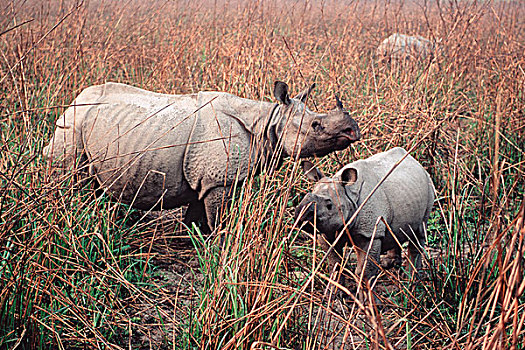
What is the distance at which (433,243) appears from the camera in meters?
4.07

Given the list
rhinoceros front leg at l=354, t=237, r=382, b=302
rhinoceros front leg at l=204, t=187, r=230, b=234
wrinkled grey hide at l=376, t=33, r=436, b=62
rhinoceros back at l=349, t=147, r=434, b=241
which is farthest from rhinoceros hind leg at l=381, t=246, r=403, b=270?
wrinkled grey hide at l=376, t=33, r=436, b=62

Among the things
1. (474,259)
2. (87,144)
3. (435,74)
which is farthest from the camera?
(435,74)

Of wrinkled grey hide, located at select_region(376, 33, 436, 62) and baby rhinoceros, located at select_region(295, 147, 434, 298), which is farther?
wrinkled grey hide, located at select_region(376, 33, 436, 62)

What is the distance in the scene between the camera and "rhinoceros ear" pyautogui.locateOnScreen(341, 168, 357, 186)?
2846 millimetres

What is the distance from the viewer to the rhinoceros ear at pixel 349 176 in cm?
285

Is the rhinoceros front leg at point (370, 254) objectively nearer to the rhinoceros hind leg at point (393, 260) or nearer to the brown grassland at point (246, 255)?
the brown grassland at point (246, 255)

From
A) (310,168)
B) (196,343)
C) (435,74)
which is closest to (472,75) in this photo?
(435,74)

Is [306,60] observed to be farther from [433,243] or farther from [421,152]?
[433,243]

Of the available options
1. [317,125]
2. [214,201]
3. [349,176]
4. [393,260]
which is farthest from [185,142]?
[393,260]

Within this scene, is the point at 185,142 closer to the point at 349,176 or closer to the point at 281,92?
the point at 281,92

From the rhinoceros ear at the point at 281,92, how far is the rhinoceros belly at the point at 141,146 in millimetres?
512

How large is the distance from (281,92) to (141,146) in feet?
2.87

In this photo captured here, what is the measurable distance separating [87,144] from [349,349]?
6.25 feet

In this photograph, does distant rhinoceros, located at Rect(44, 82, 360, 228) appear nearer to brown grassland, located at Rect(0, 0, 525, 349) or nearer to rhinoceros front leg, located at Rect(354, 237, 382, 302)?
brown grassland, located at Rect(0, 0, 525, 349)
